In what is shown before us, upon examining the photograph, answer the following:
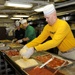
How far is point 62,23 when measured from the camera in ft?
7.13

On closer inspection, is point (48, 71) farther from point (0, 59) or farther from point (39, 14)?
point (39, 14)

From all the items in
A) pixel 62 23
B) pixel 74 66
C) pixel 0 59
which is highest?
pixel 62 23

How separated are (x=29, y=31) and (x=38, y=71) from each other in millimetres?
2710

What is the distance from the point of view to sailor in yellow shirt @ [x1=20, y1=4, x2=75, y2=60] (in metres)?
2.03

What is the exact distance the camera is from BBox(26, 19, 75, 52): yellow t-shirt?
2.02m

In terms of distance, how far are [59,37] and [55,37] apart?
0.20 ft

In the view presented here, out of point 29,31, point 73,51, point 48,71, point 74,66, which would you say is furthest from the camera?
point 29,31

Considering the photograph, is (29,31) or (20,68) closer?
(20,68)

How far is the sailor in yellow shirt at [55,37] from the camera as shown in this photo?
2.03 m

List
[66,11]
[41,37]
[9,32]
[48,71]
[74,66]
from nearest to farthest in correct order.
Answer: [48,71] → [74,66] → [41,37] → [66,11] → [9,32]

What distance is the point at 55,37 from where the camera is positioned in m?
2.03

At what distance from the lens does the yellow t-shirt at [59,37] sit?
6.63ft

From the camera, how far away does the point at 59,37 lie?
202cm

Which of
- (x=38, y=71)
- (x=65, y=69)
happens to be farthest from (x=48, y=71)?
(x=65, y=69)
